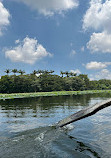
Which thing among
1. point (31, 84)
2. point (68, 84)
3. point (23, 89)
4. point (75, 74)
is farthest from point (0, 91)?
point (75, 74)

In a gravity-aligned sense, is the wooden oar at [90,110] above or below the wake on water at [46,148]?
above

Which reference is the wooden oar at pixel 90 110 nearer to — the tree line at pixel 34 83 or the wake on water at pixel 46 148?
the wake on water at pixel 46 148

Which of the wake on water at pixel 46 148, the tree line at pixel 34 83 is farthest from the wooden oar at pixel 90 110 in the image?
the tree line at pixel 34 83

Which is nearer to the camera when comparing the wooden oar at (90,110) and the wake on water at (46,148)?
the wooden oar at (90,110)

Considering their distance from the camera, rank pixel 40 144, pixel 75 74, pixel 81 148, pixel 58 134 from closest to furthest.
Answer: pixel 81 148, pixel 40 144, pixel 58 134, pixel 75 74

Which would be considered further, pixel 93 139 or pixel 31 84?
pixel 31 84

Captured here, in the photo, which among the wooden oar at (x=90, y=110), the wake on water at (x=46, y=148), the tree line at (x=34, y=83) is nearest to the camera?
the wooden oar at (x=90, y=110)

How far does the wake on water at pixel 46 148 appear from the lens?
489 cm

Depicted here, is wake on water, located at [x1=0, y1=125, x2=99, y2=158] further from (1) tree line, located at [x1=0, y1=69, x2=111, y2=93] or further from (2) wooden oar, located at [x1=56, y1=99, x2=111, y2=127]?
(1) tree line, located at [x1=0, y1=69, x2=111, y2=93]

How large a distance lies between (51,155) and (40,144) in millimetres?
1023

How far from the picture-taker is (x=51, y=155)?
4.88 m

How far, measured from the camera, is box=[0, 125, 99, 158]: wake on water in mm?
4887

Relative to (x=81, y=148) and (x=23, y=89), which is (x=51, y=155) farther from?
(x=23, y=89)

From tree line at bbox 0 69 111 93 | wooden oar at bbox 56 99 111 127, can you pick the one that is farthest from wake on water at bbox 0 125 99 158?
tree line at bbox 0 69 111 93
